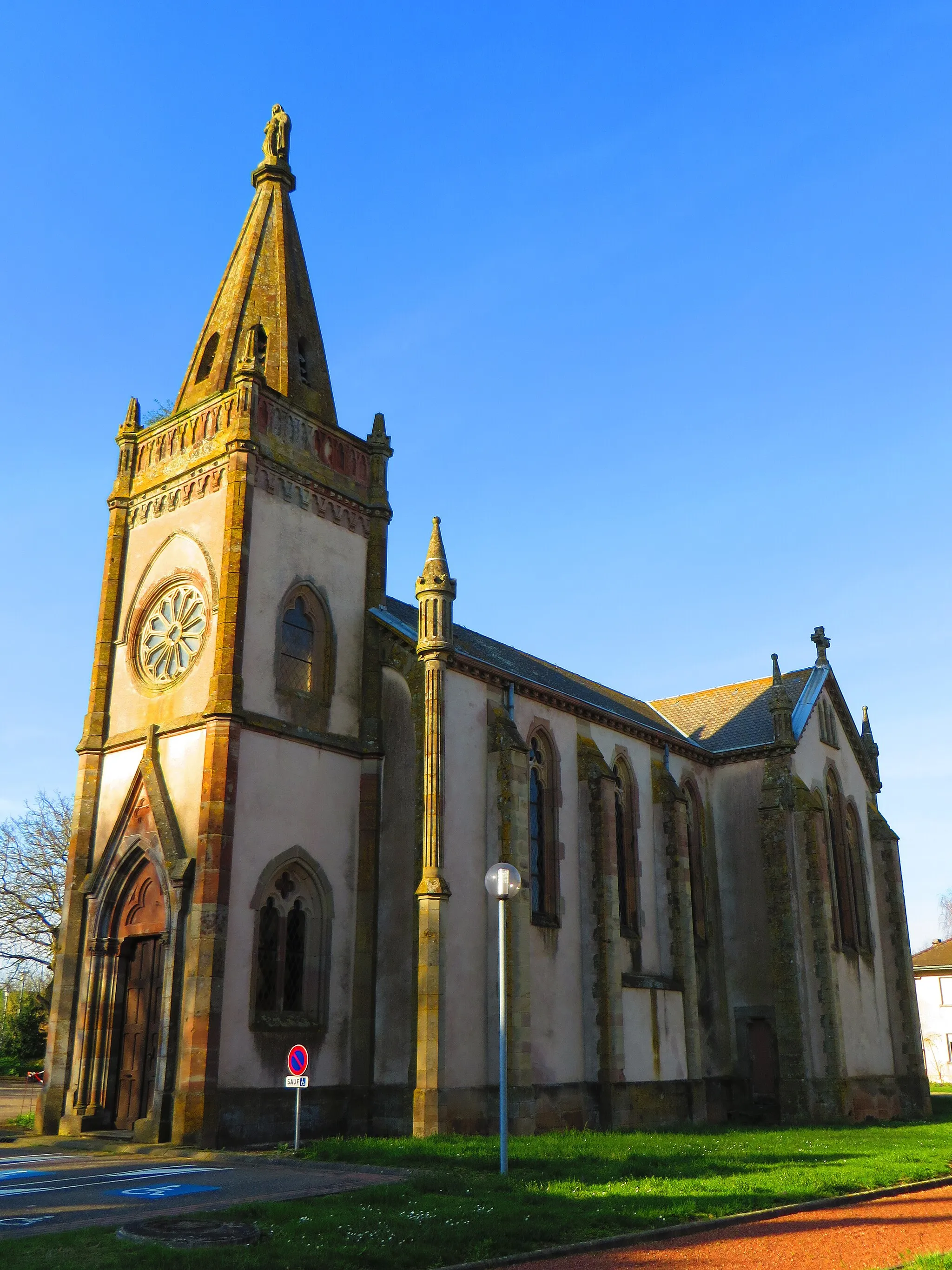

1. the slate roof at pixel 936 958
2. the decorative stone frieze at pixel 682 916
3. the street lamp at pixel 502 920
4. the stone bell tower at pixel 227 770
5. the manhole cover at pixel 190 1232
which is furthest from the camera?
the slate roof at pixel 936 958

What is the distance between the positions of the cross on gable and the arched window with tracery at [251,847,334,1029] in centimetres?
Answer: 2171

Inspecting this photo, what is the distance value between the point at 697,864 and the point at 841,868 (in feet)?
20.1

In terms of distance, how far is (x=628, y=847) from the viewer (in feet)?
97.4

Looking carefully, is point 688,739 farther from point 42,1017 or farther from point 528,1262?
point 42,1017

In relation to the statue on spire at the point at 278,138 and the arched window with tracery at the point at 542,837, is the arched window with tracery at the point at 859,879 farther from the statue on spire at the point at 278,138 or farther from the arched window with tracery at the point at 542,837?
the statue on spire at the point at 278,138

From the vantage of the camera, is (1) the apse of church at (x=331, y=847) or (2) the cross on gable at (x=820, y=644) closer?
(1) the apse of church at (x=331, y=847)

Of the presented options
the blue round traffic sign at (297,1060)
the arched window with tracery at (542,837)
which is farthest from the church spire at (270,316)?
the blue round traffic sign at (297,1060)

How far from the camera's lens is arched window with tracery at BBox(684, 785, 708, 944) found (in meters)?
32.1

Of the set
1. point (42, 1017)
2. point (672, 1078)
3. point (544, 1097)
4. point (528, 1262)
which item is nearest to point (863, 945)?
point (672, 1078)

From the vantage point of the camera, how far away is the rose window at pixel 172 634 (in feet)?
78.4

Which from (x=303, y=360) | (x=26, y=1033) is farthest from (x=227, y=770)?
(x=26, y=1033)

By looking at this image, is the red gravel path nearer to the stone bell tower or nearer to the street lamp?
the street lamp

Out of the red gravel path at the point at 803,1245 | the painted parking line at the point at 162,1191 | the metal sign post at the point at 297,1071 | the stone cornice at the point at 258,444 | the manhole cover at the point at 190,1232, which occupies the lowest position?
the red gravel path at the point at 803,1245

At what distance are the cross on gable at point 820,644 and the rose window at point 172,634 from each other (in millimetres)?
22815
